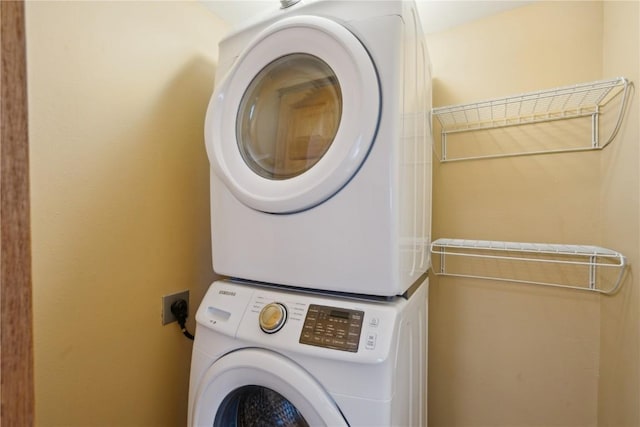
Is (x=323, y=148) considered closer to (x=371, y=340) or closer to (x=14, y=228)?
(x=371, y=340)

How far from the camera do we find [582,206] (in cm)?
112

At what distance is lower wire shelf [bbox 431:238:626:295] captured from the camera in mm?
1029

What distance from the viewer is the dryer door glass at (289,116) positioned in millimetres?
900

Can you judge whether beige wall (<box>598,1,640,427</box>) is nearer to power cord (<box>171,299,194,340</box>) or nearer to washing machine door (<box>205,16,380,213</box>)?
washing machine door (<box>205,16,380,213</box>)

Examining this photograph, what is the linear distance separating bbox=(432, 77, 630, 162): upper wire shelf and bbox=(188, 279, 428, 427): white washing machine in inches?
31.1

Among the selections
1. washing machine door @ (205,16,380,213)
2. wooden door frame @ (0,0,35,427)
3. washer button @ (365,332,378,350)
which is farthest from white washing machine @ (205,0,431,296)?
wooden door frame @ (0,0,35,427)

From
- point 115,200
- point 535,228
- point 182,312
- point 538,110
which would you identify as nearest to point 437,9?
point 538,110

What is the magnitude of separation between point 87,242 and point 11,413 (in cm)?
65

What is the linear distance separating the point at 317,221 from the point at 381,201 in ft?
0.63

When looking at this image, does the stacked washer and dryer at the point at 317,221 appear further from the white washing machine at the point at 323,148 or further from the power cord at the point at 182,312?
the power cord at the point at 182,312

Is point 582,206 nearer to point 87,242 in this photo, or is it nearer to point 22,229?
point 22,229

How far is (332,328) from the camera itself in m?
0.74

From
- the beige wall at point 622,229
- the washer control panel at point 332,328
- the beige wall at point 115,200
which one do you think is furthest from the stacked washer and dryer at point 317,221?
the beige wall at point 622,229

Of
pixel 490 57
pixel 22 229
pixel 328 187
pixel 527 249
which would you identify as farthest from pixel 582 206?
pixel 22 229
